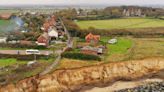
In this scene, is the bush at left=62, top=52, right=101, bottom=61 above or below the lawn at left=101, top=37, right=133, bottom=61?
above

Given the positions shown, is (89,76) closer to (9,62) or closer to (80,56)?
(80,56)

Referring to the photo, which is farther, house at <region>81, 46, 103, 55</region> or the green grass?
house at <region>81, 46, 103, 55</region>

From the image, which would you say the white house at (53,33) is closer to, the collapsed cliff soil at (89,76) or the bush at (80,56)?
the bush at (80,56)

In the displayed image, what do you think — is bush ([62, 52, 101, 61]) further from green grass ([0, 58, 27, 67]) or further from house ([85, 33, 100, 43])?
house ([85, 33, 100, 43])

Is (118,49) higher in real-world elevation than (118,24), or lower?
higher

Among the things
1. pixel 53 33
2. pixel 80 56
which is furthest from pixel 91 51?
pixel 53 33

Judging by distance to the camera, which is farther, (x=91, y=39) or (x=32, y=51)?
(x=91, y=39)

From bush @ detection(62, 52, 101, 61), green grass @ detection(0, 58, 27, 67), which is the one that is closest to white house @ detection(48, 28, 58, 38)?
bush @ detection(62, 52, 101, 61)

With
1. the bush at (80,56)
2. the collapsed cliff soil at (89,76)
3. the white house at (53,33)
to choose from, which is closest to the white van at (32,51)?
the bush at (80,56)

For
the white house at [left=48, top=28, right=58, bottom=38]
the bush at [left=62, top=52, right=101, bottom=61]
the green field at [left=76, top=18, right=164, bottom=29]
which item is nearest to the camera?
the bush at [left=62, top=52, right=101, bottom=61]

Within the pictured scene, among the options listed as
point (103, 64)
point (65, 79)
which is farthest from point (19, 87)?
point (103, 64)
